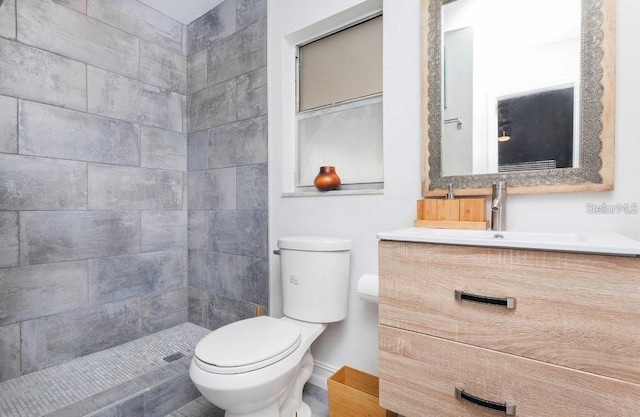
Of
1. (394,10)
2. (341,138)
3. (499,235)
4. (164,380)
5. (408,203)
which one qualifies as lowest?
(164,380)

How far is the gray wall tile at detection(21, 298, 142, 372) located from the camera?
173 centimetres

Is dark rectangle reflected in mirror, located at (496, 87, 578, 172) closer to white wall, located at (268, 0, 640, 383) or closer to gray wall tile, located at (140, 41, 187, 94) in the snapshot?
white wall, located at (268, 0, 640, 383)

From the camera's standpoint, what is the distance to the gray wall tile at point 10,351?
163 centimetres

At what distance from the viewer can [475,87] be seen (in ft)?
4.34

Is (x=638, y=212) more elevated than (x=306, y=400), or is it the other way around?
(x=638, y=212)

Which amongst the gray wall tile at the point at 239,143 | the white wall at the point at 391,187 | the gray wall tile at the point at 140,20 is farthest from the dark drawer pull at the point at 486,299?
the gray wall tile at the point at 140,20

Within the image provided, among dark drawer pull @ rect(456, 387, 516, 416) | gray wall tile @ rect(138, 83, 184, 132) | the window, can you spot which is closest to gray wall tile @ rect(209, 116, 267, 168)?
the window

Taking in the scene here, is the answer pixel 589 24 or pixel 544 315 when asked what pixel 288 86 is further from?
pixel 544 315

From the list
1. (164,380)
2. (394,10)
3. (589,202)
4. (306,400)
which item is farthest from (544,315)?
(164,380)

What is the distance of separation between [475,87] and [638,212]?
0.70 m

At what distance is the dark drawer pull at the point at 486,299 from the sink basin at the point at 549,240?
0.15 meters

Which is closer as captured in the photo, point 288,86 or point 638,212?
point 638,212

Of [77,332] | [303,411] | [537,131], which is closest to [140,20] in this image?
[77,332]

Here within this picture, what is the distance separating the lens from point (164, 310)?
232 centimetres
